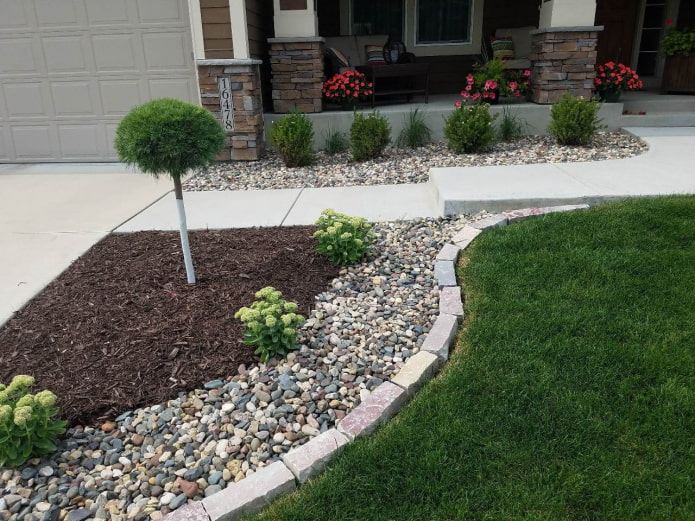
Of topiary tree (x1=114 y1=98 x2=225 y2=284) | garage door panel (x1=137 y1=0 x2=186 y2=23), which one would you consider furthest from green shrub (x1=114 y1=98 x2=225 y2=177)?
garage door panel (x1=137 y1=0 x2=186 y2=23)

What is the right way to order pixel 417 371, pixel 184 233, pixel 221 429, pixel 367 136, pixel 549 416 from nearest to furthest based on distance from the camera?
pixel 549 416 < pixel 221 429 < pixel 417 371 < pixel 184 233 < pixel 367 136

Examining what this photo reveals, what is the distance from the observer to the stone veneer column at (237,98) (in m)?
6.15

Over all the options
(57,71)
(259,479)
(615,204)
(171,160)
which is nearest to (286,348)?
(259,479)

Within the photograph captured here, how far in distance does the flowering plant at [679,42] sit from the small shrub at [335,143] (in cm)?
495

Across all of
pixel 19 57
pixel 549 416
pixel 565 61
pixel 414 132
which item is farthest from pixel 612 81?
pixel 19 57

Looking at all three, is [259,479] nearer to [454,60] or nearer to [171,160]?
[171,160]

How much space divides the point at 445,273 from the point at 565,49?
4.84m

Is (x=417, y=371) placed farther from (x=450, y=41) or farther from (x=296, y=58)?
(x=450, y=41)

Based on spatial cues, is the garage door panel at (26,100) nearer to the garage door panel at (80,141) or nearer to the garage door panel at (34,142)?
the garage door panel at (34,142)

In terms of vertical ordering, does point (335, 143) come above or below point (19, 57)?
below

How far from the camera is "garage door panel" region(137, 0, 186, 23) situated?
6.41 meters

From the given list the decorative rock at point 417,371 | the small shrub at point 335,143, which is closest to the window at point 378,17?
the small shrub at point 335,143

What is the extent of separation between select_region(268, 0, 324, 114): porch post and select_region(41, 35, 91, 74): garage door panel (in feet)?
7.53

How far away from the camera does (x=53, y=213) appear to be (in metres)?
4.77
